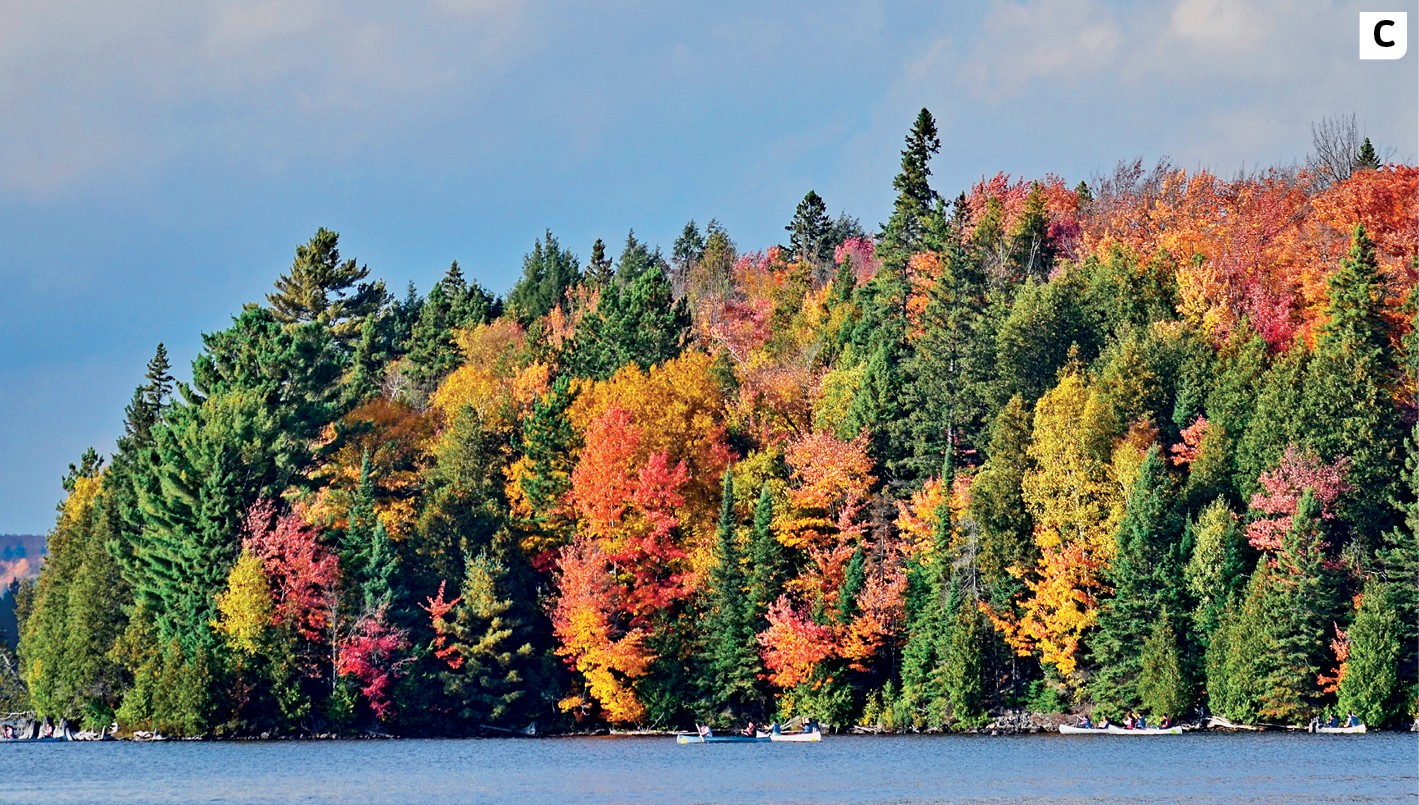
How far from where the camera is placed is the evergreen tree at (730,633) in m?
86.8

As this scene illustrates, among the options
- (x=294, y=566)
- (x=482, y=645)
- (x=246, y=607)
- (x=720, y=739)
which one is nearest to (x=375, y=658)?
(x=482, y=645)

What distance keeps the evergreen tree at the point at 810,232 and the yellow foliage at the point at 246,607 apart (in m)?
85.8

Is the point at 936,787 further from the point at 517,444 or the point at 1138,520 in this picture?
the point at 517,444

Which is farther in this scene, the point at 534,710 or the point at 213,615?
the point at 534,710

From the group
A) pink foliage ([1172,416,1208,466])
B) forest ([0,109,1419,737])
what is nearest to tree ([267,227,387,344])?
forest ([0,109,1419,737])

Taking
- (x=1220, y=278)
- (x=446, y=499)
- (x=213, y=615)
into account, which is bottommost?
(x=213, y=615)

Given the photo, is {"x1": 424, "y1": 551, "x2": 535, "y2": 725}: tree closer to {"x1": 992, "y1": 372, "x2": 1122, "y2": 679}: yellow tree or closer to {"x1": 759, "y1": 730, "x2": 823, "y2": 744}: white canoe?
{"x1": 759, "y1": 730, "x2": 823, "y2": 744}: white canoe

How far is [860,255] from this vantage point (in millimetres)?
149625

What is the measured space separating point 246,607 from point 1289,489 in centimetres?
4866

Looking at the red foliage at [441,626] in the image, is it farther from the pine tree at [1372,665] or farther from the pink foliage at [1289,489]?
the pine tree at [1372,665]

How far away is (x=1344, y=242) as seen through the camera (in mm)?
98125

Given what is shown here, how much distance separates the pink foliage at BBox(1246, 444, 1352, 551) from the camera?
260 ft

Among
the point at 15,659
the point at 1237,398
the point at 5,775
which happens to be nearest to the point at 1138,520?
the point at 1237,398

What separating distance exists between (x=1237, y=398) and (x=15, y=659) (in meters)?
80.7
